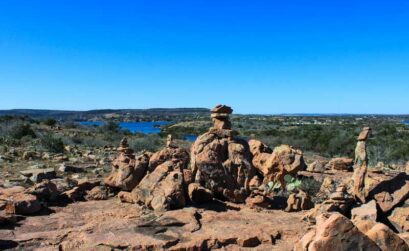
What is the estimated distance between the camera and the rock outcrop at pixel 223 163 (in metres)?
13.0

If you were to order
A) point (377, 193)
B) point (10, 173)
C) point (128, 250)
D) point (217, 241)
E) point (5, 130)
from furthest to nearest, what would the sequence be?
1. point (5, 130)
2. point (10, 173)
3. point (377, 193)
4. point (217, 241)
5. point (128, 250)

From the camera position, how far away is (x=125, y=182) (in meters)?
13.8

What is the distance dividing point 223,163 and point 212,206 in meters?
1.61

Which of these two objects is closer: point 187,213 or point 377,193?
point 187,213

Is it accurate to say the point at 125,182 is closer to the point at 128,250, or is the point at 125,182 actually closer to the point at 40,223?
the point at 40,223

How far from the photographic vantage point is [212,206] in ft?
40.1

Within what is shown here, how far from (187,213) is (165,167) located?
2.33m

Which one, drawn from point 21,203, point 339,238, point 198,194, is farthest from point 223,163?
point 339,238

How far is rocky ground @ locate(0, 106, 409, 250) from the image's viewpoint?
8.94m

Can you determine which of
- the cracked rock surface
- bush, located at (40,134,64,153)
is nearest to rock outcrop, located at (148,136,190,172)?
the cracked rock surface

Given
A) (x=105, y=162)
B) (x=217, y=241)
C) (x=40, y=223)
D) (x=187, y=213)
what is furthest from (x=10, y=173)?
(x=217, y=241)

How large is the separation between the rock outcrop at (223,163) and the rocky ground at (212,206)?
31mm

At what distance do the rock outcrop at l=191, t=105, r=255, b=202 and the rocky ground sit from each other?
0.03 meters

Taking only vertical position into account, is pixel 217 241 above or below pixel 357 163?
below
